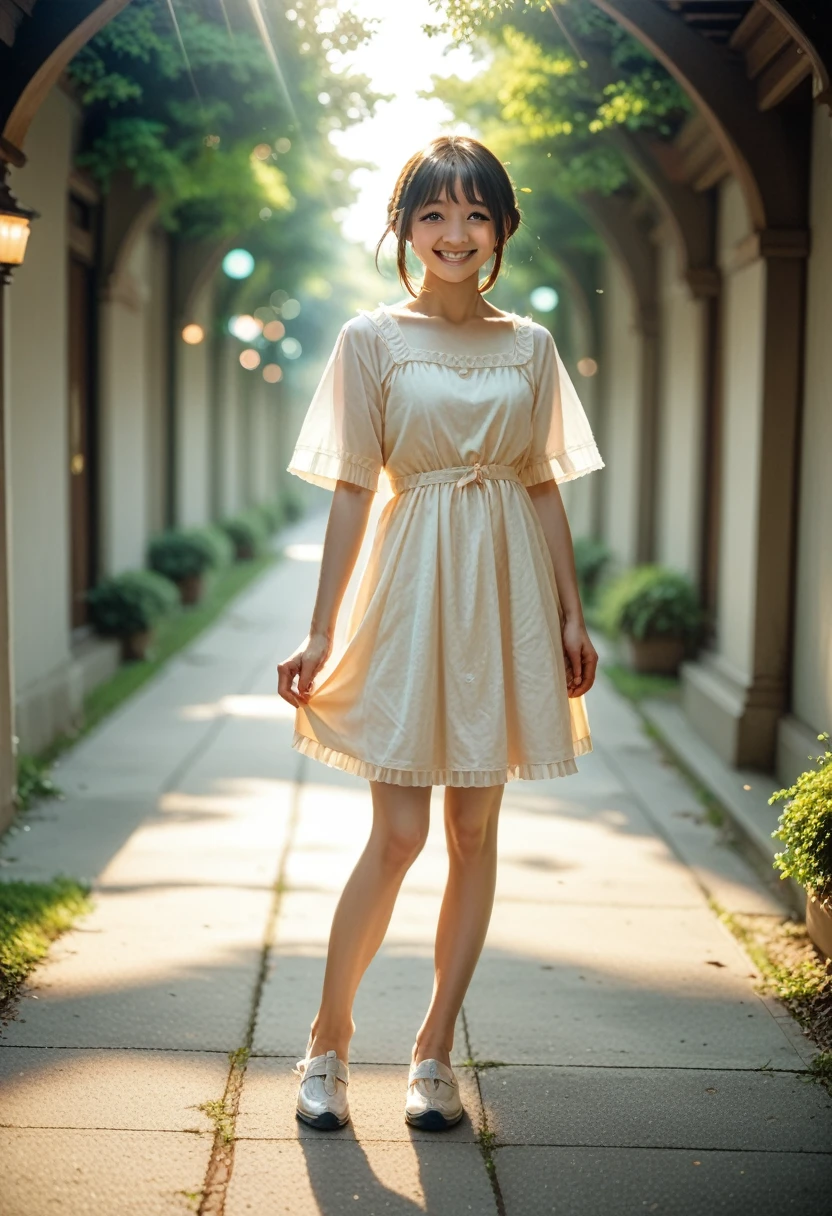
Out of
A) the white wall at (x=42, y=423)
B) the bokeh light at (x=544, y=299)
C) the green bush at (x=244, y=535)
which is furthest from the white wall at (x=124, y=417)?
the green bush at (x=244, y=535)

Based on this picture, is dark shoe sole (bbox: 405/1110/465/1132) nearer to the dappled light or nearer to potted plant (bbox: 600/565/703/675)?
the dappled light

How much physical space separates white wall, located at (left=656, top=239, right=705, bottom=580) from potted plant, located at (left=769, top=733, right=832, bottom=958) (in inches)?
200

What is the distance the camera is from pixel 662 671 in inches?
364

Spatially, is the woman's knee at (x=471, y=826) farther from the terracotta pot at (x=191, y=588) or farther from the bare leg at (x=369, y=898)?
the terracotta pot at (x=191, y=588)

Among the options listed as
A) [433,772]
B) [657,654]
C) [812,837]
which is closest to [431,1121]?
[433,772]

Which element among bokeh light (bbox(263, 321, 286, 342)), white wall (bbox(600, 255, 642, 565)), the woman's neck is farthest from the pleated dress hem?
bokeh light (bbox(263, 321, 286, 342))

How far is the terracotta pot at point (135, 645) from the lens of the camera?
9.45 metres

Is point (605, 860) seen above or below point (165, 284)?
below

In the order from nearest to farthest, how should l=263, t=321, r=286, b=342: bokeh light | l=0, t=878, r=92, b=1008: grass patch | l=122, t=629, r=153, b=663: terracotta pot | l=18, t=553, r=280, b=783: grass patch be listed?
l=0, t=878, r=92, b=1008: grass patch → l=18, t=553, r=280, b=783: grass patch → l=122, t=629, r=153, b=663: terracotta pot → l=263, t=321, r=286, b=342: bokeh light

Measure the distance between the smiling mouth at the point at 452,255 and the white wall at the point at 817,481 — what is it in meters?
2.92

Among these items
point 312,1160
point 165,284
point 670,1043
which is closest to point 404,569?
point 312,1160

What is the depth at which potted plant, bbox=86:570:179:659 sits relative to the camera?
9117 mm

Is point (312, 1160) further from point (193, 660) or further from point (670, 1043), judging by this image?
point (193, 660)

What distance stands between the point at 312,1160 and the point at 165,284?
10768mm
